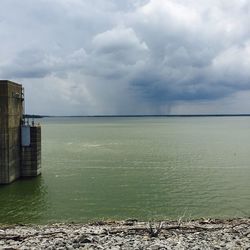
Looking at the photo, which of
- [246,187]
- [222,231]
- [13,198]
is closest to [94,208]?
[13,198]

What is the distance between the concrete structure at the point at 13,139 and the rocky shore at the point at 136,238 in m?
17.3

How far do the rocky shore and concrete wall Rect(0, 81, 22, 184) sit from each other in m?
17.2

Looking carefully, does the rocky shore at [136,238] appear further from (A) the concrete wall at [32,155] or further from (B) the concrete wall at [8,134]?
(A) the concrete wall at [32,155]

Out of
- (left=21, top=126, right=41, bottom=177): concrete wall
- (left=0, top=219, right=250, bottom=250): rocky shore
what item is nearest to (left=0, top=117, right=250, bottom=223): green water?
(left=21, top=126, right=41, bottom=177): concrete wall

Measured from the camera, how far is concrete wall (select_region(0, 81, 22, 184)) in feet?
102

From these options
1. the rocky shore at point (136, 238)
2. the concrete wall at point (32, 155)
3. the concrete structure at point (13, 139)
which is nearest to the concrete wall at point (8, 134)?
the concrete structure at point (13, 139)

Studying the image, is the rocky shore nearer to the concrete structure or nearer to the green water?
the green water

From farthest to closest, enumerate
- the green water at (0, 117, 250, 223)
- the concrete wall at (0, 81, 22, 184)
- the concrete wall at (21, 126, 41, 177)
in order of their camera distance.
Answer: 1. the concrete wall at (21, 126, 41, 177)
2. the concrete wall at (0, 81, 22, 184)
3. the green water at (0, 117, 250, 223)

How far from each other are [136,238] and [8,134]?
21295 millimetres

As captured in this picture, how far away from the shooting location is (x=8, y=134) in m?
31.4

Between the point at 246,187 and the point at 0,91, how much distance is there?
74.6 feet

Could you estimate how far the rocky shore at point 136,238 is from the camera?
12336 mm

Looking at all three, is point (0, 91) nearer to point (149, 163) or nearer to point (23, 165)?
point (23, 165)

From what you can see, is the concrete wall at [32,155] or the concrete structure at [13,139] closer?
the concrete structure at [13,139]
